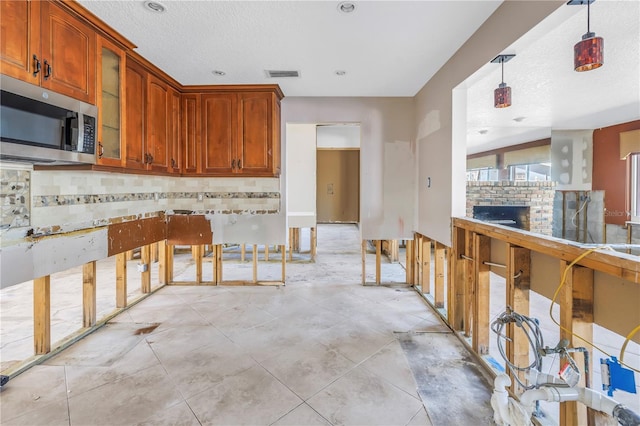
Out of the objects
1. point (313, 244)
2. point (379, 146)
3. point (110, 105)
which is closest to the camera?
point (110, 105)

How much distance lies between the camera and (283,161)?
13.0 ft

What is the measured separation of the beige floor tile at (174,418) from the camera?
1.68m

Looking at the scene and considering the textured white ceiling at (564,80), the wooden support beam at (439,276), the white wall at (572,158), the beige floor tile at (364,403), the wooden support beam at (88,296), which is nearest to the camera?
the beige floor tile at (364,403)

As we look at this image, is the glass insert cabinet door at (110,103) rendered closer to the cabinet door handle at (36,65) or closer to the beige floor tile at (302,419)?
the cabinet door handle at (36,65)

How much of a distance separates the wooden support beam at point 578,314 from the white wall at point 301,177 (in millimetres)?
4587

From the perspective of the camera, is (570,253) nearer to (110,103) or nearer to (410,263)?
(410,263)

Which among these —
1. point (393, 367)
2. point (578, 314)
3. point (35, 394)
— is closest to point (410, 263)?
point (393, 367)

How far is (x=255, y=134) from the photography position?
144 inches

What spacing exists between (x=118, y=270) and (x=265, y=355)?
7.21 feet

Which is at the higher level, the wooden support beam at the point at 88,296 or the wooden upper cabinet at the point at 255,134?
the wooden upper cabinet at the point at 255,134

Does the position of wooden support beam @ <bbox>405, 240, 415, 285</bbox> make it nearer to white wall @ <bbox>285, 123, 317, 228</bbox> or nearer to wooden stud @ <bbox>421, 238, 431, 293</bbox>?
wooden stud @ <bbox>421, 238, 431, 293</bbox>

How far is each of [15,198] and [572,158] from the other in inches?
342

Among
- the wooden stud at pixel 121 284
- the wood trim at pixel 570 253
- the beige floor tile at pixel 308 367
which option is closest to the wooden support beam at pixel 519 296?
the wood trim at pixel 570 253

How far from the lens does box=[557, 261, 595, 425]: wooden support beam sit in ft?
4.73
